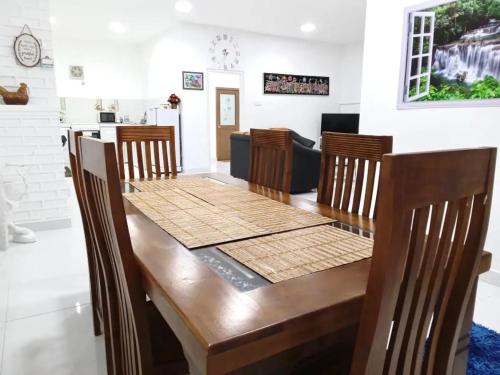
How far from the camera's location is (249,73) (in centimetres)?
708

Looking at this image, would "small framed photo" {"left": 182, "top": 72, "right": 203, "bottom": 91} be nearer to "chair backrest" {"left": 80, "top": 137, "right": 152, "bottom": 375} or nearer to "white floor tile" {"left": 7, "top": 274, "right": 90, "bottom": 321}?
"white floor tile" {"left": 7, "top": 274, "right": 90, "bottom": 321}

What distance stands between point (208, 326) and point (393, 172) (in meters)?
0.42

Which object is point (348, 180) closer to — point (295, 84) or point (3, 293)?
point (3, 293)

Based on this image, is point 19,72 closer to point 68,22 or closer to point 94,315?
point 94,315

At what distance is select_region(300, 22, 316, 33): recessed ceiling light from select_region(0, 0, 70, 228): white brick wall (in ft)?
14.5

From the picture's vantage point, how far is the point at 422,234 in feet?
2.09

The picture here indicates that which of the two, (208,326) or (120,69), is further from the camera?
(120,69)

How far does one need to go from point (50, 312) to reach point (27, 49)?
2445mm

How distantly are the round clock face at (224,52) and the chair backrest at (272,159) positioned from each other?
492cm

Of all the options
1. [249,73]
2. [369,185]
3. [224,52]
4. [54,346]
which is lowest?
[54,346]

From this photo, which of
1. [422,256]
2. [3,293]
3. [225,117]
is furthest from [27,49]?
[225,117]

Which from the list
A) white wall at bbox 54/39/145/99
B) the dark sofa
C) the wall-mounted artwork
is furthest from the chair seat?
white wall at bbox 54/39/145/99

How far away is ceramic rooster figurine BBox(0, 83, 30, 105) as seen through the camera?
311 cm

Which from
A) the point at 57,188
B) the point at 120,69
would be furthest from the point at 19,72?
the point at 120,69
